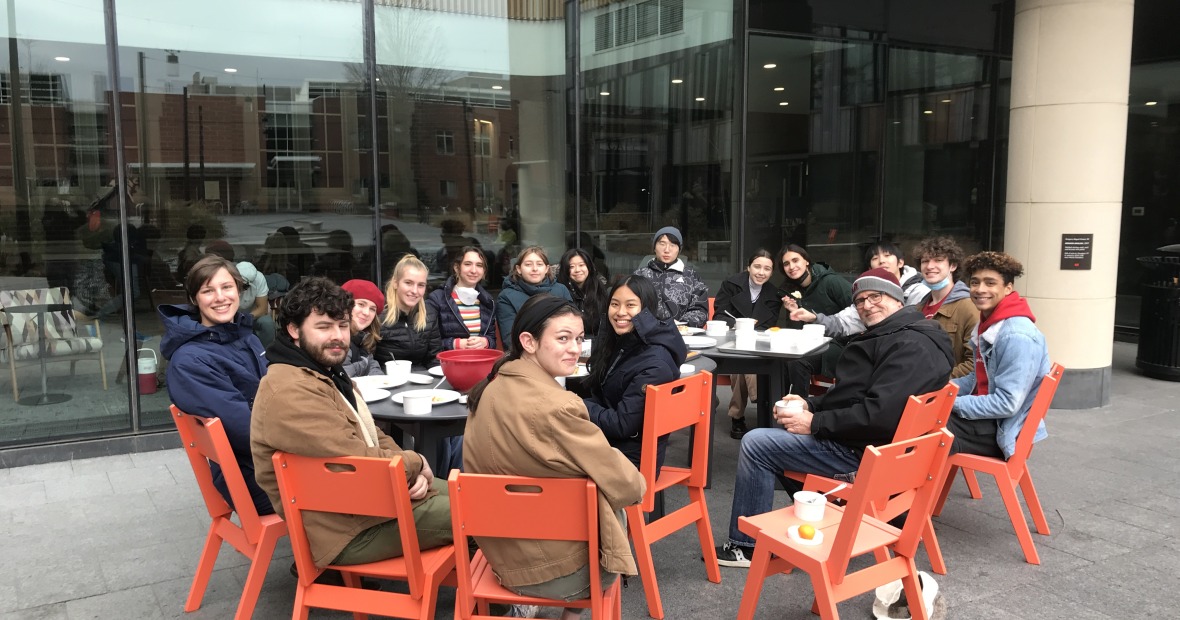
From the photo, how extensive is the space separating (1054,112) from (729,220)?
3029 mm

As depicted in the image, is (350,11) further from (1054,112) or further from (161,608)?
(1054,112)

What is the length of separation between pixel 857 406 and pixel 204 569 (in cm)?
287

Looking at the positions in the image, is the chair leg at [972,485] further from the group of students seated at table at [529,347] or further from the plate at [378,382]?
the plate at [378,382]

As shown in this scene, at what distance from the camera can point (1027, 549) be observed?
3.98 meters

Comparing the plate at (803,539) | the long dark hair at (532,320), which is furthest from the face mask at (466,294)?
the plate at (803,539)

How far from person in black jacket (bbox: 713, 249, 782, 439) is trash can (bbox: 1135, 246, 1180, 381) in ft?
14.0

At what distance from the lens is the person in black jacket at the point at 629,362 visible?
11.9 feet

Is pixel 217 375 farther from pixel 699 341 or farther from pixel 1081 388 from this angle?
pixel 1081 388

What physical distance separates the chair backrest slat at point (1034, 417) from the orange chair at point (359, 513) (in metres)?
2.82

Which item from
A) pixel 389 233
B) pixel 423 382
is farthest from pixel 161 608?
pixel 389 233

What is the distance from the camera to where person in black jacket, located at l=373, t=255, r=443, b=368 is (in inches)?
201

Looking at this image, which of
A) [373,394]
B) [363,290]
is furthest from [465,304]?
[373,394]

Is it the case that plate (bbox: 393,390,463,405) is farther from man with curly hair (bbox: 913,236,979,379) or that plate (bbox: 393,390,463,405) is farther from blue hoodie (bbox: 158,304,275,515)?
man with curly hair (bbox: 913,236,979,379)

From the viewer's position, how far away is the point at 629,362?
3.71 metres
